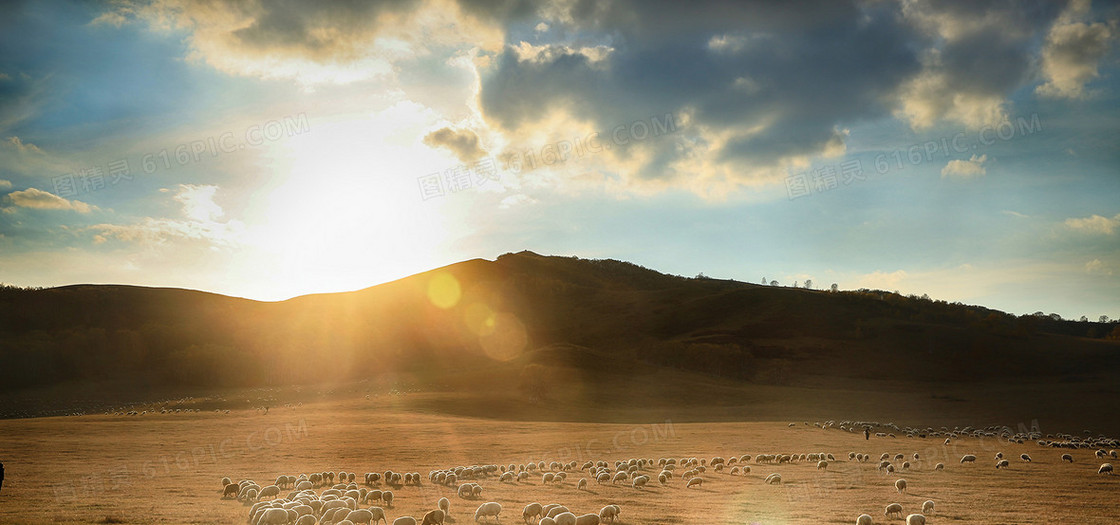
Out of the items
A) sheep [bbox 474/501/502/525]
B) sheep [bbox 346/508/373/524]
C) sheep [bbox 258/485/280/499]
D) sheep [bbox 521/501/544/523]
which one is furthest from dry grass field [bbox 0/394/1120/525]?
sheep [bbox 346/508/373/524]

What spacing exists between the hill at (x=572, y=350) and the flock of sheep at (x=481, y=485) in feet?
147

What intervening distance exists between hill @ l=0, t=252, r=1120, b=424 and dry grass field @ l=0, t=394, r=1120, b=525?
2739cm

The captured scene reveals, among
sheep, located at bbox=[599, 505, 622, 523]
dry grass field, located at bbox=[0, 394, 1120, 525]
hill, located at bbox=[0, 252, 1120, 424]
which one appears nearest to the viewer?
sheep, located at bbox=[599, 505, 622, 523]

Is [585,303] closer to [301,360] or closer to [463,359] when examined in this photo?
[463,359]

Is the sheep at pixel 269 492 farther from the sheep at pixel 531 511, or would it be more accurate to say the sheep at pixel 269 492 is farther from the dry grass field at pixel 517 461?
the sheep at pixel 531 511

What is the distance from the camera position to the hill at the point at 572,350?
90.4 m

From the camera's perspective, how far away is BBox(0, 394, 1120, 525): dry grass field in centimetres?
1911

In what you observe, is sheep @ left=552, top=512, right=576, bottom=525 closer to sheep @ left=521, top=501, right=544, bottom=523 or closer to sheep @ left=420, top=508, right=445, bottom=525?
sheep @ left=521, top=501, right=544, bottom=523

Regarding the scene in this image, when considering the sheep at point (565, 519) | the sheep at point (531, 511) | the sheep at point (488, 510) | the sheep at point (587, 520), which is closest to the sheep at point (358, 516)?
the sheep at point (488, 510)

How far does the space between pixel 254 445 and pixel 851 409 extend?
72.8 meters

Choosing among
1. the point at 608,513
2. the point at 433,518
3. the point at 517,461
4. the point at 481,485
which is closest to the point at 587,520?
the point at 608,513

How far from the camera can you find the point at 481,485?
26562 mm

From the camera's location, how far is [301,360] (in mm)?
131125

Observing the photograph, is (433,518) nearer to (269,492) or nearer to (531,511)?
(531,511)
